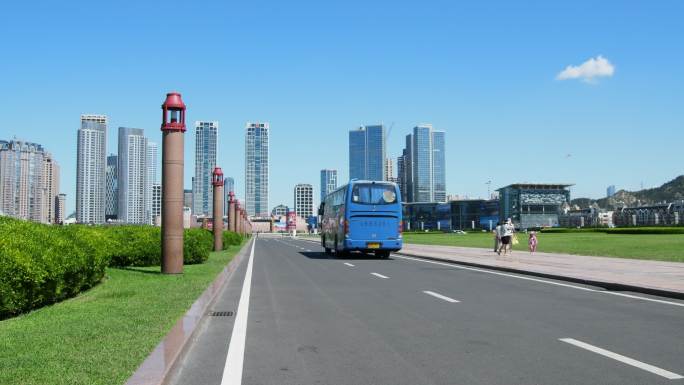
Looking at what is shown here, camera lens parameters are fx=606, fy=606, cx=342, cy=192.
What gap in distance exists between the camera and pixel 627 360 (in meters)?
6.10

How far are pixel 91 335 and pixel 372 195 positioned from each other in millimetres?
21284

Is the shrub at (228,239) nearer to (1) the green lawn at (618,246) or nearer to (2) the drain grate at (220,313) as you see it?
(1) the green lawn at (618,246)

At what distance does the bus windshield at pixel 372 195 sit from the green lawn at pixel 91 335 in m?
15.9

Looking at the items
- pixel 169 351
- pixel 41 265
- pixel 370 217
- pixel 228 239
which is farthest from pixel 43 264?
pixel 228 239

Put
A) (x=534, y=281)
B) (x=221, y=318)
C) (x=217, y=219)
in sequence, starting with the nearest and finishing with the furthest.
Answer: (x=221, y=318) → (x=534, y=281) → (x=217, y=219)

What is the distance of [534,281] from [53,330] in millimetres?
11919

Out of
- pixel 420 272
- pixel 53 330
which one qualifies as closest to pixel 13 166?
pixel 420 272

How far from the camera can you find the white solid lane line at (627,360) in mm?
5453

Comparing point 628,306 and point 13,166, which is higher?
point 13,166

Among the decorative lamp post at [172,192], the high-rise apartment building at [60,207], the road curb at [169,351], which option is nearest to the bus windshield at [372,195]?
the decorative lamp post at [172,192]

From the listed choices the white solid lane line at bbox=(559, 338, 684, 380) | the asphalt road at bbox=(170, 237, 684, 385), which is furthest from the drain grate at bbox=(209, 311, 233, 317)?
the white solid lane line at bbox=(559, 338, 684, 380)

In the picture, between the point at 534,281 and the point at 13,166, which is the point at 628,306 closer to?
the point at 534,281

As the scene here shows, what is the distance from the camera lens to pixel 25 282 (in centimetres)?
850

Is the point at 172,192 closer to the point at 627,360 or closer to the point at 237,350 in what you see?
the point at 237,350
